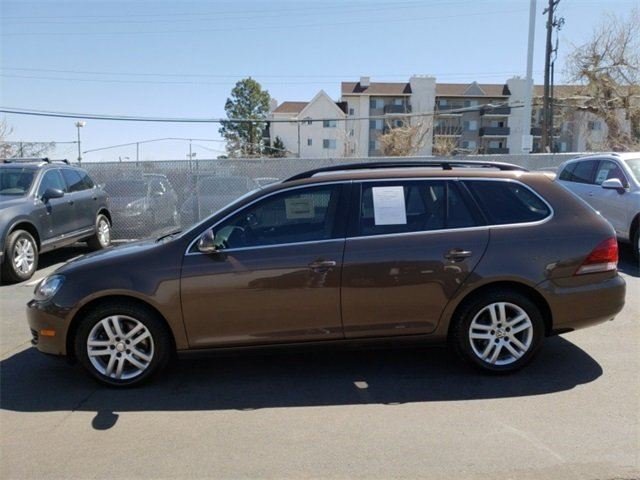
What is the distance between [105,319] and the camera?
3996 mm

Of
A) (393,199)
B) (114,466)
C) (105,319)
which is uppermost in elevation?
(393,199)

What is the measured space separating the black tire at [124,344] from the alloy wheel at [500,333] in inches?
97.3

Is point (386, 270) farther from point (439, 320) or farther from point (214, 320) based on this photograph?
point (214, 320)

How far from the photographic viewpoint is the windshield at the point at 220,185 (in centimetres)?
1156

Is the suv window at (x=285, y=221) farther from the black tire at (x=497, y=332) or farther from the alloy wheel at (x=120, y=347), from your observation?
the black tire at (x=497, y=332)

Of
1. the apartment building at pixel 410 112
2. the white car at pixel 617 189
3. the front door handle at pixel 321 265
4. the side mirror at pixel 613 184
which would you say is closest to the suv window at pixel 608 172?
the white car at pixel 617 189

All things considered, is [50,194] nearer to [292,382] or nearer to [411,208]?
[292,382]

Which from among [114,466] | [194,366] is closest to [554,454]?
[114,466]

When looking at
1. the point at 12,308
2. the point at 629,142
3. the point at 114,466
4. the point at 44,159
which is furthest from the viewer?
the point at 629,142

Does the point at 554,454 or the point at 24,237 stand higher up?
the point at 24,237

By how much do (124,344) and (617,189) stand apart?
7849 mm

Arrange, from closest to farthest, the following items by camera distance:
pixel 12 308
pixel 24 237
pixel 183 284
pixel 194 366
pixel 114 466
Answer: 1. pixel 114 466
2. pixel 183 284
3. pixel 194 366
4. pixel 12 308
5. pixel 24 237

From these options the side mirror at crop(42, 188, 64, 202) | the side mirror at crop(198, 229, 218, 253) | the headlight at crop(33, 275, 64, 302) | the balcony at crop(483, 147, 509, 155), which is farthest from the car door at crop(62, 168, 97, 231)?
the balcony at crop(483, 147, 509, 155)

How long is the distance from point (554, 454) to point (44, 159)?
968 centimetres
